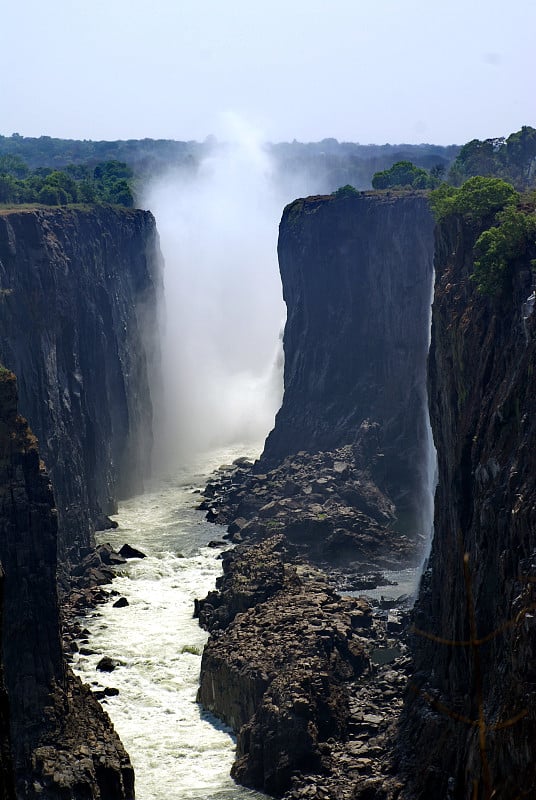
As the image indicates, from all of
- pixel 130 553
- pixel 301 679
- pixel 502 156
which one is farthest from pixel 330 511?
pixel 502 156

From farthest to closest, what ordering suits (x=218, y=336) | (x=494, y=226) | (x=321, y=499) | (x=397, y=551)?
1. (x=218, y=336)
2. (x=321, y=499)
3. (x=397, y=551)
4. (x=494, y=226)

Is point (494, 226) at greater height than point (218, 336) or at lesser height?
greater

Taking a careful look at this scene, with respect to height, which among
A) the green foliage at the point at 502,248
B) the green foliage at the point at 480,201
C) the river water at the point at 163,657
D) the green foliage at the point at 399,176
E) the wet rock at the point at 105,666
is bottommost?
the river water at the point at 163,657

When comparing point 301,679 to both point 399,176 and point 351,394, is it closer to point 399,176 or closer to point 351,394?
point 351,394

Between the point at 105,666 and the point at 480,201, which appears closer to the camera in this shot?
the point at 105,666

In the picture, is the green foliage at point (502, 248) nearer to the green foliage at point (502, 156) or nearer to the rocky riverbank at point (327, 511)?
the rocky riverbank at point (327, 511)

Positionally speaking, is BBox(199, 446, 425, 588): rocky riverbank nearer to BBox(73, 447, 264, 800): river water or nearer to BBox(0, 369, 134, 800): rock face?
BBox(73, 447, 264, 800): river water

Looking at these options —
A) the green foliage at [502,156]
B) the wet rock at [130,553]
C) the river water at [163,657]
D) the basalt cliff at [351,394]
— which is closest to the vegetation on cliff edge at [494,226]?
the basalt cliff at [351,394]
